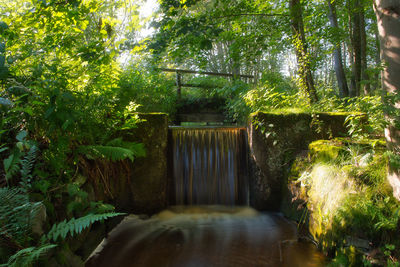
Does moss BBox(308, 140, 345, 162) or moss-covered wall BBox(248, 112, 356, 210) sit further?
moss-covered wall BBox(248, 112, 356, 210)

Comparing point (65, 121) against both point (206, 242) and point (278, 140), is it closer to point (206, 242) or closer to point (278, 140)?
point (206, 242)

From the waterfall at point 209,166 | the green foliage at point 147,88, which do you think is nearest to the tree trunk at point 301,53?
the waterfall at point 209,166

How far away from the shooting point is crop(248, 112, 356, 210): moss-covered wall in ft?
17.4

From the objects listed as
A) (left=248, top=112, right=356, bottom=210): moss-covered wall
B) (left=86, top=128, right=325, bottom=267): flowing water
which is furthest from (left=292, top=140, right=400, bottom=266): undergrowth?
(left=248, top=112, right=356, bottom=210): moss-covered wall

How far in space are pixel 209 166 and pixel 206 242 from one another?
7.41 feet

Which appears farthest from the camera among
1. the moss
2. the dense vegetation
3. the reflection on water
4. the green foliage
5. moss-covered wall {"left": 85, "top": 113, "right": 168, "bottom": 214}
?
the green foliage

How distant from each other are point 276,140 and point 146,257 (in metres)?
3.36

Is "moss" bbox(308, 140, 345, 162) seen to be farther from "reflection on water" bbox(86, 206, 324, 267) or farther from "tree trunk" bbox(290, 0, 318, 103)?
"tree trunk" bbox(290, 0, 318, 103)

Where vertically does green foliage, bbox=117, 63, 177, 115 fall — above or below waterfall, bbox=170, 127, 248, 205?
above

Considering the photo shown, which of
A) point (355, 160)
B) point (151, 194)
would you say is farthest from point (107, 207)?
point (355, 160)

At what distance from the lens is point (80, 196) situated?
2969 mm

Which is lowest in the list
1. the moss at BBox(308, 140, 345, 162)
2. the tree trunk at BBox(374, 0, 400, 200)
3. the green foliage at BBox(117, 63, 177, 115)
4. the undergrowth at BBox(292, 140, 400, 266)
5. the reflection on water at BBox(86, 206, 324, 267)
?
the reflection on water at BBox(86, 206, 324, 267)

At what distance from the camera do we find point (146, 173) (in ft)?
17.0

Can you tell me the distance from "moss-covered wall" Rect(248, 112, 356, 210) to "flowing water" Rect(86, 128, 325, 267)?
0.47m
